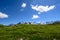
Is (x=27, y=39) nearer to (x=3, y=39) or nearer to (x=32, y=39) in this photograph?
(x=32, y=39)

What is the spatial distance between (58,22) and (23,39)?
48300 millimetres

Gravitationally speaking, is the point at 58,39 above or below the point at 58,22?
below

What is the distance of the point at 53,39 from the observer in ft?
143

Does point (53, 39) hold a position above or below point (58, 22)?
below

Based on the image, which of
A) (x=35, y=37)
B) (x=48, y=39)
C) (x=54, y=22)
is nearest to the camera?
(x=48, y=39)

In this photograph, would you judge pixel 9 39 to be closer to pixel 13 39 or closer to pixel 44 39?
pixel 13 39

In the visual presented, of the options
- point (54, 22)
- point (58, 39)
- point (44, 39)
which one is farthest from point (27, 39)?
point (54, 22)

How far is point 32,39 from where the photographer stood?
147 ft

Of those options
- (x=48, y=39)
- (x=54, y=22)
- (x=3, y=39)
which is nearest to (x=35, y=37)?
(x=48, y=39)

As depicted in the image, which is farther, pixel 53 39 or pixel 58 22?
pixel 58 22

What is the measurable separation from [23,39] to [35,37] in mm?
4040

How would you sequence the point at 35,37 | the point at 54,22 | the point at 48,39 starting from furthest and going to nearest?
the point at 54,22 → the point at 35,37 → the point at 48,39

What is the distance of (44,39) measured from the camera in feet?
141

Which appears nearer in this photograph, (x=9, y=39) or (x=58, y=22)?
(x=9, y=39)
